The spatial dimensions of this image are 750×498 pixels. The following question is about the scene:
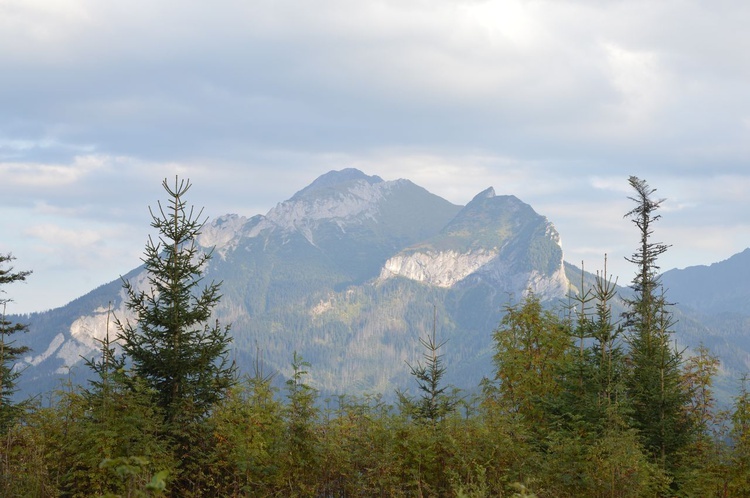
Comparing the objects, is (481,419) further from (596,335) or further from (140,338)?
(140,338)

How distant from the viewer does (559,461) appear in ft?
51.6

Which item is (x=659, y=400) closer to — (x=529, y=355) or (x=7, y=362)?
(x=529, y=355)

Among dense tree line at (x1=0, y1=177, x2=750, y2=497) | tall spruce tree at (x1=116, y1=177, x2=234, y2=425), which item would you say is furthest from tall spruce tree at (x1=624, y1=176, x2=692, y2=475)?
tall spruce tree at (x1=116, y1=177, x2=234, y2=425)

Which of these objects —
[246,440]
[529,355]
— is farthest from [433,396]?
[246,440]

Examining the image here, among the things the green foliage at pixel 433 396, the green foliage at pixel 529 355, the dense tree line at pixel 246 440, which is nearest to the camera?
the dense tree line at pixel 246 440

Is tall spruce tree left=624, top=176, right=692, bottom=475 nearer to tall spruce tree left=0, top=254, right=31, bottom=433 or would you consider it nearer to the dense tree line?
the dense tree line

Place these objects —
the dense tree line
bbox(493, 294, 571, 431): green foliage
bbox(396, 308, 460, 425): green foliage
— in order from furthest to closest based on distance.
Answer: bbox(493, 294, 571, 431): green foliage → bbox(396, 308, 460, 425): green foliage → the dense tree line

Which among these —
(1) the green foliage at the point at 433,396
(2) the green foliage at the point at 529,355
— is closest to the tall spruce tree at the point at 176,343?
(1) the green foliage at the point at 433,396

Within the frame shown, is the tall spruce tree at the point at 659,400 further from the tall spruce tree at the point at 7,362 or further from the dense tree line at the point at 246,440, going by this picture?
the tall spruce tree at the point at 7,362

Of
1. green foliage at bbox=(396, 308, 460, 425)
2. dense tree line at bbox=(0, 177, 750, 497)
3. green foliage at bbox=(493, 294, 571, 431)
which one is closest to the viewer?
dense tree line at bbox=(0, 177, 750, 497)

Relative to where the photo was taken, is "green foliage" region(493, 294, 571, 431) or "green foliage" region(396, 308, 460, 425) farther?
"green foliage" region(493, 294, 571, 431)

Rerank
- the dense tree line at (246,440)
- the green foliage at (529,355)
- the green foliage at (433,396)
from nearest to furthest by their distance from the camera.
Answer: the dense tree line at (246,440) < the green foliage at (433,396) < the green foliage at (529,355)

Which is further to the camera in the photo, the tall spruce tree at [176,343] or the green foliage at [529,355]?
the green foliage at [529,355]

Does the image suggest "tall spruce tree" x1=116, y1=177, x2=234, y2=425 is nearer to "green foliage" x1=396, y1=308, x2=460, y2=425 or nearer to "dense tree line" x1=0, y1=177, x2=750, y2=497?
"dense tree line" x1=0, y1=177, x2=750, y2=497
